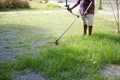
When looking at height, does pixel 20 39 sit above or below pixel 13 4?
above

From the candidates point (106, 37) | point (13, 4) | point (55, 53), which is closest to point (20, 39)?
point (55, 53)

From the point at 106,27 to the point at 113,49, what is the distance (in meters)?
3.70

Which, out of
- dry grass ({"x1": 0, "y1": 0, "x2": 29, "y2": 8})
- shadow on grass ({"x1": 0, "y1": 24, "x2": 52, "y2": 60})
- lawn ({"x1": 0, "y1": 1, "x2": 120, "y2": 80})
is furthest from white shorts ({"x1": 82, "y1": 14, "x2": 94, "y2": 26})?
dry grass ({"x1": 0, "y1": 0, "x2": 29, "y2": 8})

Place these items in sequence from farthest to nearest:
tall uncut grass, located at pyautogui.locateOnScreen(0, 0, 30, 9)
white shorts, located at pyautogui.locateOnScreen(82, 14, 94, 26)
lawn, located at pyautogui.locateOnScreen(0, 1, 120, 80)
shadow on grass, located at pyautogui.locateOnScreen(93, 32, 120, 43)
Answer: tall uncut grass, located at pyautogui.locateOnScreen(0, 0, 30, 9) → white shorts, located at pyautogui.locateOnScreen(82, 14, 94, 26) → shadow on grass, located at pyautogui.locateOnScreen(93, 32, 120, 43) → lawn, located at pyautogui.locateOnScreen(0, 1, 120, 80)

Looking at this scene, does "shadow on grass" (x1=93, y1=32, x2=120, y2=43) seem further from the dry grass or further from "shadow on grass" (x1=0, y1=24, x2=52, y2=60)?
the dry grass

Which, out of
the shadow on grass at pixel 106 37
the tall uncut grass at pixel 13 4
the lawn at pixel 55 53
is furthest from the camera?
the tall uncut grass at pixel 13 4

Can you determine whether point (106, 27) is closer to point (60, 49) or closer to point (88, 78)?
point (60, 49)

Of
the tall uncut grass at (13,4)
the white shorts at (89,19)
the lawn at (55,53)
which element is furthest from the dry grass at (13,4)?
the white shorts at (89,19)

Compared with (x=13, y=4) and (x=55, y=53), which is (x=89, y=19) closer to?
(x=55, y=53)

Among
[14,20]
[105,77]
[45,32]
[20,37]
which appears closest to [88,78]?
[105,77]

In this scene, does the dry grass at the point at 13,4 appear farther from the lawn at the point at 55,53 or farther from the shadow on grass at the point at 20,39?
the lawn at the point at 55,53

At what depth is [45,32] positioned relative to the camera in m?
8.47

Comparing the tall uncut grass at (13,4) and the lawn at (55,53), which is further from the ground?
the lawn at (55,53)

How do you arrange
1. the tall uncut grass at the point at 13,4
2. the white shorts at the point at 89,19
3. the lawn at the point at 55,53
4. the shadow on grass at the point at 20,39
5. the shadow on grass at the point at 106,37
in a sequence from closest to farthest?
the lawn at the point at 55,53 < the shadow on grass at the point at 20,39 < the shadow on grass at the point at 106,37 < the white shorts at the point at 89,19 < the tall uncut grass at the point at 13,4
